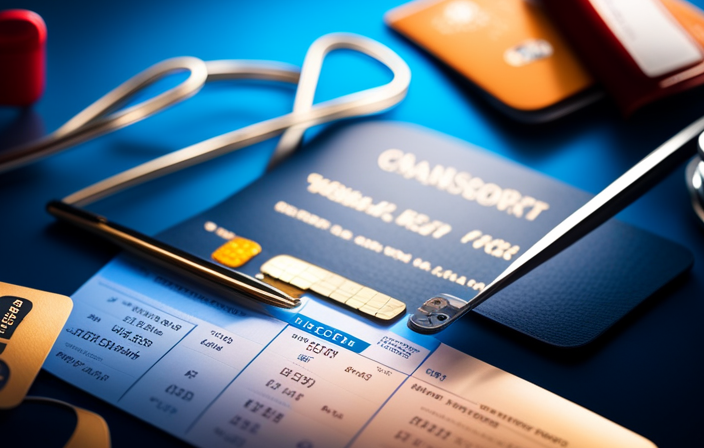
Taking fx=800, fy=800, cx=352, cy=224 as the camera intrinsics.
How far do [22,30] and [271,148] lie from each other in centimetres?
24

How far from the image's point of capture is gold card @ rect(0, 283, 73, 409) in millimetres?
458

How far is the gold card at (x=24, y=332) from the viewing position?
1.50 feet

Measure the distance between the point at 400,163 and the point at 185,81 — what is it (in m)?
0.23

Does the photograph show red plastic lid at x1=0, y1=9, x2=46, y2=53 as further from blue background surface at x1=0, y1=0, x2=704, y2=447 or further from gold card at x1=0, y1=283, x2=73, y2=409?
gold card at x1=0, y1=283, x2=73, y2=409

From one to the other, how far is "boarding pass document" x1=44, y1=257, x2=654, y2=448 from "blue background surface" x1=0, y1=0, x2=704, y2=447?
18 millimetres

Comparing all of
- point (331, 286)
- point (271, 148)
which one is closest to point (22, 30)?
point (271, 148)

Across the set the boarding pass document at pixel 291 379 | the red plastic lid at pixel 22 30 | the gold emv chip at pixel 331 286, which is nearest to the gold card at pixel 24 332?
the boarding pass document at pixel 291 379

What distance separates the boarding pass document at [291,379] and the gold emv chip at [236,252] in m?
0.03

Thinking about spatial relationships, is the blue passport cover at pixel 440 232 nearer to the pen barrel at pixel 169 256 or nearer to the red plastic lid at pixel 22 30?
the pen barrel at pixel 169 256

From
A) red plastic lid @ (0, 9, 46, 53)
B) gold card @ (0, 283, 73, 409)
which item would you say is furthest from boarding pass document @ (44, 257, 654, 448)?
red plastic lid @ (0, 9, 46, 53)

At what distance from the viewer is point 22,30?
689 millimetres

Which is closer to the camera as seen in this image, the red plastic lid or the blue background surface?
the blue background surface

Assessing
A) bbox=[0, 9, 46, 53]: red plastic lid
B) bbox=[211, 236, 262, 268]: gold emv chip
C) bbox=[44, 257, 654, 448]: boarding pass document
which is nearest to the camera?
bbox=[44, 257, 654, 448]: boarding pass document

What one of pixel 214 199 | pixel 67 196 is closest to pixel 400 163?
pixel 214 199
